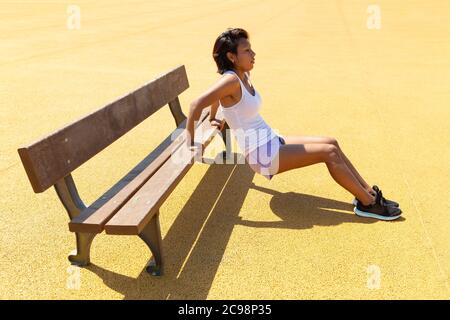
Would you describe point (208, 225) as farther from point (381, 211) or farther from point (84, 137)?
point (381, 211)

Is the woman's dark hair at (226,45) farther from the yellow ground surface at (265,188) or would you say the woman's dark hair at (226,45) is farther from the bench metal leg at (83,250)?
the bench metal leg at (83,250)

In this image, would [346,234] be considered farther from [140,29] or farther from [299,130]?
[140,29]

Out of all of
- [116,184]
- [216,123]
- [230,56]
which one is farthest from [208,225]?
[230,56]

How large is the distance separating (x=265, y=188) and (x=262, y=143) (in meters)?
0.89

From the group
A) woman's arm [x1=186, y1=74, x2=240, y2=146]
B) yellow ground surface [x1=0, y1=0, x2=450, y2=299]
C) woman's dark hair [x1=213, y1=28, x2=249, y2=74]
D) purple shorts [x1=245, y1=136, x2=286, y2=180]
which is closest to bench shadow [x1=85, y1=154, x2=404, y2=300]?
yellow ground surface [x1=0, y1=0, x2=450, y2=299]

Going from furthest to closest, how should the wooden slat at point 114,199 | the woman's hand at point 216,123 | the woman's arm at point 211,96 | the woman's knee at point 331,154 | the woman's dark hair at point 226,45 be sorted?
the woman's hand at point 216,123 → the woman's knee at point 331,154 → the woman's dark hair at point 226,45 → the woman's arm at point 211,96 → the wooden slat at point 114,199

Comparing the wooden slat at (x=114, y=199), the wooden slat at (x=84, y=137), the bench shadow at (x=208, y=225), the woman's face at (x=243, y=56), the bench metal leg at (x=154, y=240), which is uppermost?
the woman's face at (x=243, y=56)

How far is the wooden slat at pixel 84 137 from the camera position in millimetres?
2740

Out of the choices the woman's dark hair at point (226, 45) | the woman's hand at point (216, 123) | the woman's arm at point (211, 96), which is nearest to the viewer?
the woman's arm at point (211, 96)

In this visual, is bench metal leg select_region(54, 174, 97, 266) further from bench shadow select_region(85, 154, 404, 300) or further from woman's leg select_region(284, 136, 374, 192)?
woman's leg select_region(284, 136, 374, 192)

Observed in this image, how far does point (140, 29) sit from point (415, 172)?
12.3 metres

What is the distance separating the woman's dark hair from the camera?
3.71 m

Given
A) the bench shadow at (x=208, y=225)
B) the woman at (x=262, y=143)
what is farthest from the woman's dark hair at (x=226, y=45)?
the bench shadow at (x=208, y=225)

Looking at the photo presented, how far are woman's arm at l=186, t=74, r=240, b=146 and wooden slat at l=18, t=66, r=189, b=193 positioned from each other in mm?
619
